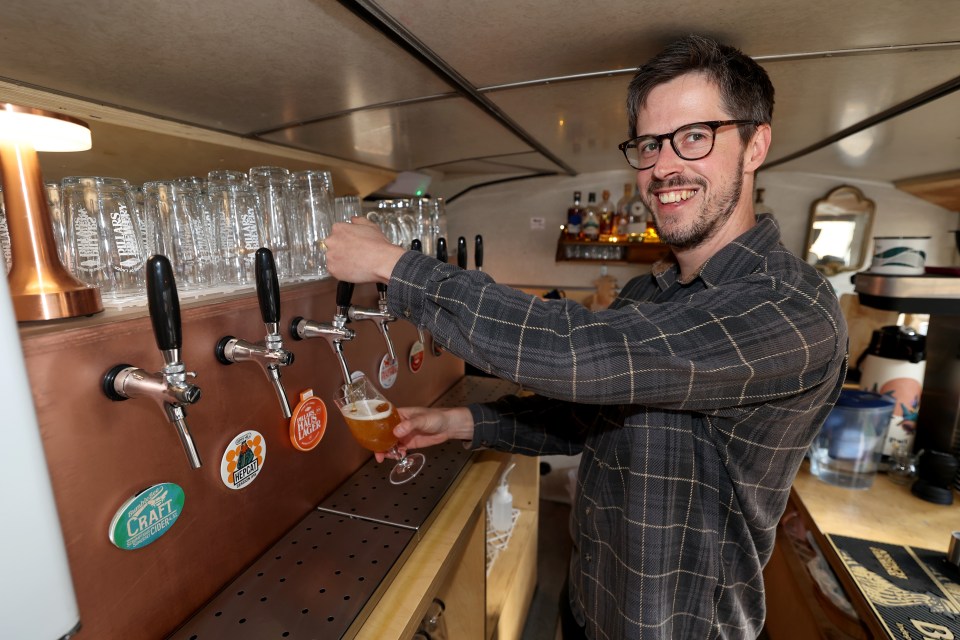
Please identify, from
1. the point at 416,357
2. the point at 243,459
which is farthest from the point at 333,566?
the point at 416,357

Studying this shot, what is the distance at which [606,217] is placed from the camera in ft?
11.4

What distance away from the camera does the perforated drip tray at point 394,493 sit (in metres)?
1.09

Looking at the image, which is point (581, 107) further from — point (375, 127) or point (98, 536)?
point (98, 536)

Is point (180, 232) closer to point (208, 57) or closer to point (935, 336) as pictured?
point (208, 57)

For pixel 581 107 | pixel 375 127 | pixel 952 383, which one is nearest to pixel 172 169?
pixel 375 127

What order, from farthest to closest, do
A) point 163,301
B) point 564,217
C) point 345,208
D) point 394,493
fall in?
point 564,217
point 345,208
point 394,493
point 163,301

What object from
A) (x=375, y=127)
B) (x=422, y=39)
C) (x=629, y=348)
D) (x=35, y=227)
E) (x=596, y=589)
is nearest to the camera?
(x=35, y=227)

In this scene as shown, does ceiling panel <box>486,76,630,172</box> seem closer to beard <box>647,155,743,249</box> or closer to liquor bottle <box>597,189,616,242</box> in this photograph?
beard <box>647,155,743,249</box>

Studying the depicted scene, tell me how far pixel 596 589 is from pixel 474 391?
3.11 feet

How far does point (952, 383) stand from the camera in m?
1.59

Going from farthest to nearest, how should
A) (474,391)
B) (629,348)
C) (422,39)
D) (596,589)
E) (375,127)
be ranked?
1. (474,391)
2. (375,127)
3. (596,589)
4. (422,39)
5. (629,348)

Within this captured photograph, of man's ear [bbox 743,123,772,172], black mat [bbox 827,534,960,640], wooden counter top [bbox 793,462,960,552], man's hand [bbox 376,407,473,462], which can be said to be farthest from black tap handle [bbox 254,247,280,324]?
wooden counter top [bbox 793,462,960,552]

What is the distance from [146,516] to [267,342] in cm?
31

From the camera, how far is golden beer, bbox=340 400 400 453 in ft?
3.47
